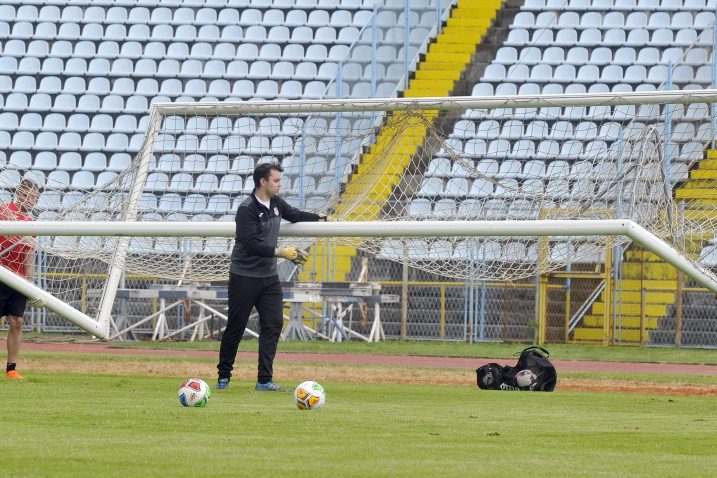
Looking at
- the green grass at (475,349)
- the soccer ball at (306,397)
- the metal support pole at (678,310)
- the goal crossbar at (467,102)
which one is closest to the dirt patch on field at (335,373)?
the goal crossbar at (467,102)

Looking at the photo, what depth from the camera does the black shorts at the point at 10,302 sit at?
1217 cm

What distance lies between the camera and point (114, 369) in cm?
1466

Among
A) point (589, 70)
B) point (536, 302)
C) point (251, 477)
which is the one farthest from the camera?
point (589, 70)

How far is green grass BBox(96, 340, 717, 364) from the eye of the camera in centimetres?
1909

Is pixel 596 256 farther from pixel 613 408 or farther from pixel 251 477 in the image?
pixel 251 477

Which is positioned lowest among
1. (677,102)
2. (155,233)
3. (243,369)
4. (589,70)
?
(243,369)

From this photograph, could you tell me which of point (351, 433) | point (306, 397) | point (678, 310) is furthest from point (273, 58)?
point (351, 433)

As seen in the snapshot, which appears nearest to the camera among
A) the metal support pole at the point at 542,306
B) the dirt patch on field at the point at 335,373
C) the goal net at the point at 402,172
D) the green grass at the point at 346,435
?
the green grass at the point at 346,435

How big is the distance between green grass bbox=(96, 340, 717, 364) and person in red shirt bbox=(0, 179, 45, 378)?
23.7 ft

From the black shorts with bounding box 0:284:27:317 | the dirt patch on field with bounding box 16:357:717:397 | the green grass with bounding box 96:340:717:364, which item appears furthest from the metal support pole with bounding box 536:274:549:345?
the black shorts with bounding box 0:284:27:317

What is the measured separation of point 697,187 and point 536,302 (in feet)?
23.4

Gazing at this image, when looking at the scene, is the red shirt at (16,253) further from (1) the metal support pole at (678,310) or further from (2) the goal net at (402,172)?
(1) the metal support pole at (678,310)

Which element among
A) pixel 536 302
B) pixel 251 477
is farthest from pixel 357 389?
pixel 536 302

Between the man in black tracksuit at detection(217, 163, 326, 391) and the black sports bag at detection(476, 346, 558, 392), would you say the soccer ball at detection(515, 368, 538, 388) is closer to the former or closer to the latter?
the black sports bag at detection(476, 346, 558, 392)
